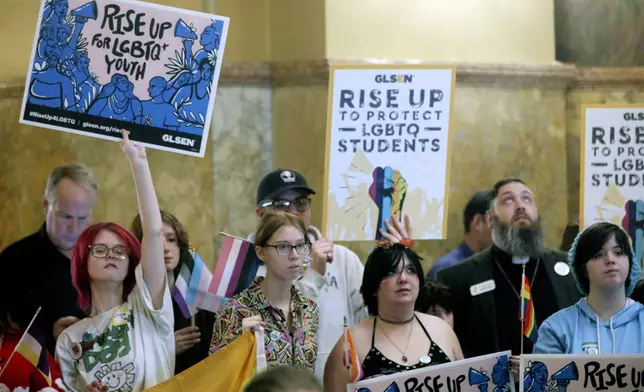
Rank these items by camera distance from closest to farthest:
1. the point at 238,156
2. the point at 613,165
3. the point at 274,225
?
the point at 274,225 → the point at 613,165 → the point at 238,156

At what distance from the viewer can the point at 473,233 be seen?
6.70 meters

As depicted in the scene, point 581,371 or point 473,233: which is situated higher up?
point 473,233

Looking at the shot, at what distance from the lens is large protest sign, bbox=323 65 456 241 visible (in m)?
5.86

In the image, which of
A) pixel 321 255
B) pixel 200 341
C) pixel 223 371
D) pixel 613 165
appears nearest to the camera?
pixel 223 371

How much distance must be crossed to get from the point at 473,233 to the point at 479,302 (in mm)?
1324

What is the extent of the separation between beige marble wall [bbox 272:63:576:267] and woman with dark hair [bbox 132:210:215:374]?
1964 millimetres

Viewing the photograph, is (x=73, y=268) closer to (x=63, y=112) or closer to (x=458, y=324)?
(x=63, y=112)

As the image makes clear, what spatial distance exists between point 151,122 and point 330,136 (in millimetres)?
1205

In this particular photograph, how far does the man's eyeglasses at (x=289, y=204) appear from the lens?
210 inches

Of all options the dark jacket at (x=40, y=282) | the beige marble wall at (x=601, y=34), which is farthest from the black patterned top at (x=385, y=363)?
the beige marble wall at (x=601, y=34)

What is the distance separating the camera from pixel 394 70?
593cm

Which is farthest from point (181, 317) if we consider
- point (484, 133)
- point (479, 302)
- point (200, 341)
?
point (484, 133)

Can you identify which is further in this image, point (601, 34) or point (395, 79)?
point (601, 34)

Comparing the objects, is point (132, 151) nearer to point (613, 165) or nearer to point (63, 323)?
point (63, 323)
